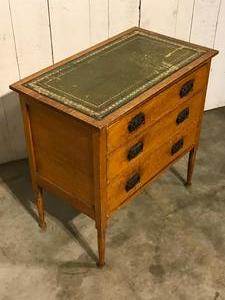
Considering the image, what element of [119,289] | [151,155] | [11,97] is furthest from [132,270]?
[11,97]

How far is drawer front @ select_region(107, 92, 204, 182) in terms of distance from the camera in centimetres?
182

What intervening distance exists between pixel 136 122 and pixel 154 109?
0.13m

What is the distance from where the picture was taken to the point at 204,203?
2.51 metres

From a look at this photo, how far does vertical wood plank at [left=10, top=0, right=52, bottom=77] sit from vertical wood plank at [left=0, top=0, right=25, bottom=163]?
4 cm

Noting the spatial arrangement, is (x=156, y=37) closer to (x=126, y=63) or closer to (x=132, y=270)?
(x=126, y=63)

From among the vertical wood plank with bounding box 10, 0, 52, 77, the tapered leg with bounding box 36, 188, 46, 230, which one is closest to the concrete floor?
the tapered leg with bounding box 36, 188, 46, 230

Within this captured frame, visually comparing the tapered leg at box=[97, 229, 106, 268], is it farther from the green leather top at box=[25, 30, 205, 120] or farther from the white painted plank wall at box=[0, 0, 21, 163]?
the white painted plank wall at box=[0, 0, 21, 163]

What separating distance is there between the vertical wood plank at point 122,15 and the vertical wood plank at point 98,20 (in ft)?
0.11

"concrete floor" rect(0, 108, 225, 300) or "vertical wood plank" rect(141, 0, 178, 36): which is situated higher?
"vertical wood plank" rect(141, 0, 178, 36)

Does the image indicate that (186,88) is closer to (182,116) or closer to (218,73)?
(182,116)

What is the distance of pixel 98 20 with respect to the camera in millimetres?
2547

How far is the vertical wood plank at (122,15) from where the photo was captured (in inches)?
101

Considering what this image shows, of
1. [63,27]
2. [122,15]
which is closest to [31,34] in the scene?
[63,27]

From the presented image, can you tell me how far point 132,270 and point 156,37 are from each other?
3.74ft
